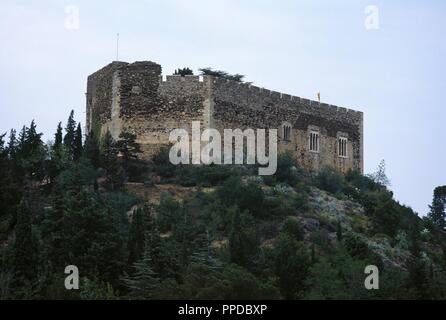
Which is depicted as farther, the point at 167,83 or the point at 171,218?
the point at 167,83

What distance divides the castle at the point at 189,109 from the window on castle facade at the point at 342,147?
58 centimetres

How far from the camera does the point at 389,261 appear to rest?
49.8m

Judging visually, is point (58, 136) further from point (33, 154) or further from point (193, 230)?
point (193, 230)

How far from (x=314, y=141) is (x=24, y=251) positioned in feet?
74.6

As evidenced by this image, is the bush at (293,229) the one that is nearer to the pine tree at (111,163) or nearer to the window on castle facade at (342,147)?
the pine tree at (111,163)

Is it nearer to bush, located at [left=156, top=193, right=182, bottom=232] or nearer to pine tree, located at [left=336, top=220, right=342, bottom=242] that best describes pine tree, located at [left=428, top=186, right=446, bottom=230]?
pine tree, located at [left=336, top=220, right=342, bottom=242]

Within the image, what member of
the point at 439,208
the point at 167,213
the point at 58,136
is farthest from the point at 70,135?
the point at 439,208

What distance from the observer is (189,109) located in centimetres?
A: 5569

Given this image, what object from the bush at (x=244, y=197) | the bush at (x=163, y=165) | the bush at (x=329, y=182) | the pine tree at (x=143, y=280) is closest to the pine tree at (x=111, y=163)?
the bush at (x=163, y=165)

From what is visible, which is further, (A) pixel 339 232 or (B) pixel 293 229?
(A) pixel 339 232
